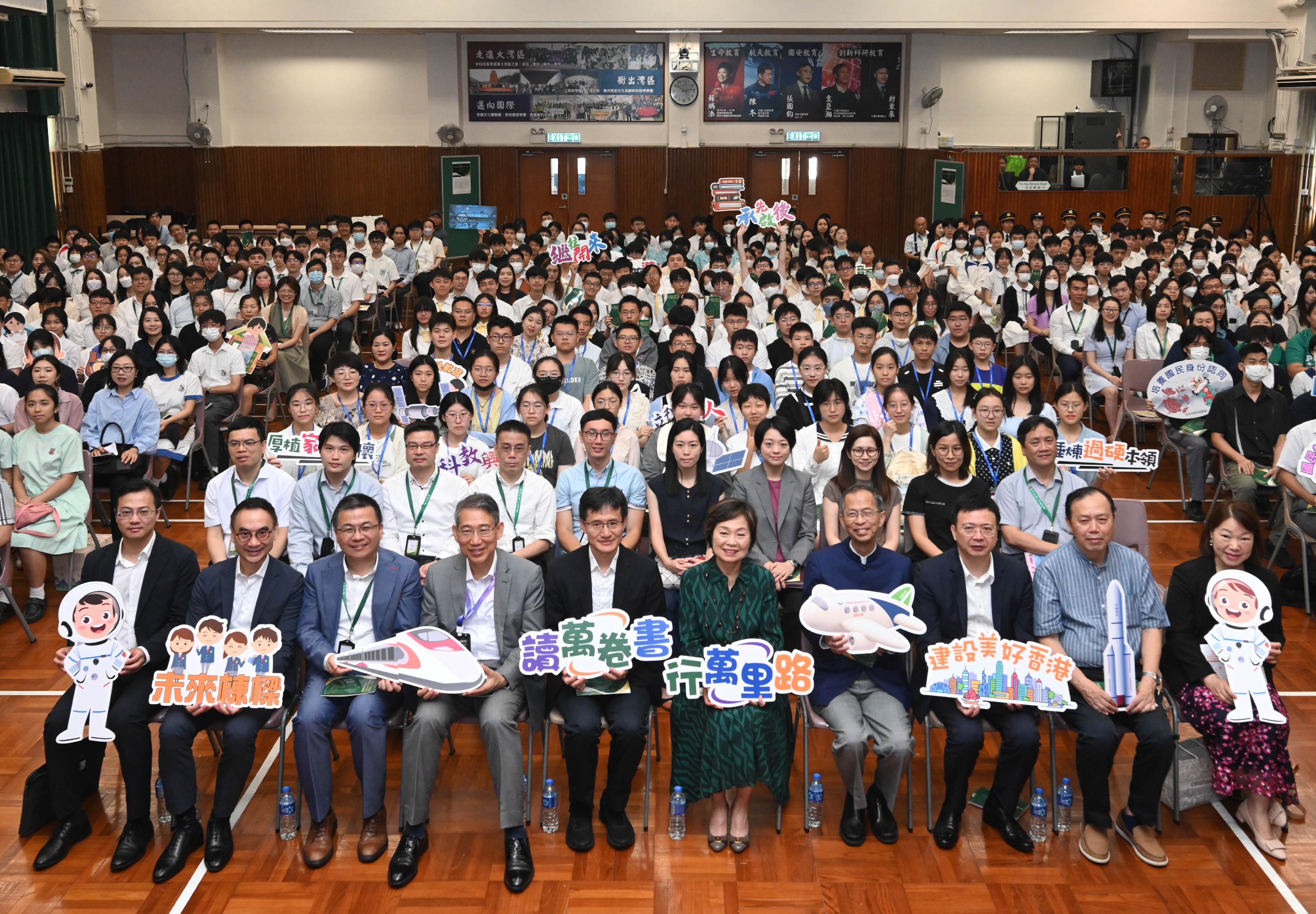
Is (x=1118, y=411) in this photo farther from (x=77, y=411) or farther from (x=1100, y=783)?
(x=77, y=411)

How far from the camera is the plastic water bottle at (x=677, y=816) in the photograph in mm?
4520

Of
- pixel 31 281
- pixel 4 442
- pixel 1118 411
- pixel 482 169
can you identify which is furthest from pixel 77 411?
pixel 482 169

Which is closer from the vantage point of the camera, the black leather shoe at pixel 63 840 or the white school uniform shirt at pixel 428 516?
the black leather shoe at pixel 63 840

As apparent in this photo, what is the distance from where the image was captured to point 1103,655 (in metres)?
4.48

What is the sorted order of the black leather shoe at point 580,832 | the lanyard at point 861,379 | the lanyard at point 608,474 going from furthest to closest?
the lanyard at point 861,379 < the lanyard at point 608,474 < the black leather shoe at point 580,832

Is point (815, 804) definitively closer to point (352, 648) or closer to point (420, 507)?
point (352, 648)

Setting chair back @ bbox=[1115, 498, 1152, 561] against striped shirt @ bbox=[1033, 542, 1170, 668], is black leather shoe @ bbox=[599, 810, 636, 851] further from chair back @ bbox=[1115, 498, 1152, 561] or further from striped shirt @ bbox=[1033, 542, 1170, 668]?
chair back @ bbox=[1115, 498, 1152, 561]

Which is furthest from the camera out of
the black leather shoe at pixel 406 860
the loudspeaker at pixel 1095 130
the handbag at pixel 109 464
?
the loudspeaker at pixel 1095 130

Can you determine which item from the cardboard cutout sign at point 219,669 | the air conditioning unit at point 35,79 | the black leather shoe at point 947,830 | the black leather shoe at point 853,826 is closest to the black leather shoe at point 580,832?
the black leather shoe at point 853,826

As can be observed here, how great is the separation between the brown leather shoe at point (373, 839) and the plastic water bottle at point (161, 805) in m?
0.76

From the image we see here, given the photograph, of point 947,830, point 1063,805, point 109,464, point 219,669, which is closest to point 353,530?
point 219,669

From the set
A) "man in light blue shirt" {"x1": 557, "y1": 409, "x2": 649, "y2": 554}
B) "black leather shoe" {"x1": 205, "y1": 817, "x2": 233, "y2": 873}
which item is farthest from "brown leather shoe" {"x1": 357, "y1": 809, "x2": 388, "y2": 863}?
"man in light blue shirt" {"x1": 557, "y1": 409, "x2": 649, "y2": 554}

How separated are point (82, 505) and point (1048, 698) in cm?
534

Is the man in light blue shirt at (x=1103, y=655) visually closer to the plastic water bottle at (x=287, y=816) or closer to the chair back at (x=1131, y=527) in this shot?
the chair back at (x=1131, y=527)
